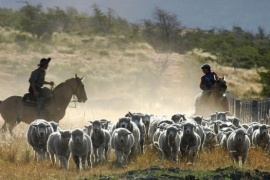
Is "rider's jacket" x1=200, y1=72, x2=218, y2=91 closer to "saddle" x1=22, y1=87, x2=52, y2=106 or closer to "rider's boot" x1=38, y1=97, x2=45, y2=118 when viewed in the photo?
"saddle" x1=22, y1=87, x2=52, y2=106

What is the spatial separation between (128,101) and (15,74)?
16003 millimetres

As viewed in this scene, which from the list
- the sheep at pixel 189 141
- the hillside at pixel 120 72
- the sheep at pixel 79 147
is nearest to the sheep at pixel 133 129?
the sheep at pixel 189 141

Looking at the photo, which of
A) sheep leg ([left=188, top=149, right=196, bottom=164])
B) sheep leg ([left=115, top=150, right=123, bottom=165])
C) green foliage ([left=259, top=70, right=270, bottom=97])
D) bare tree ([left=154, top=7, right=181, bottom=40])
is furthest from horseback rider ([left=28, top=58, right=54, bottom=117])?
bare tree ([left=154, top=7, right=181, bottom=40])

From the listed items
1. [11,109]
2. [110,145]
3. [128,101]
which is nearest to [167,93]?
[128,101]

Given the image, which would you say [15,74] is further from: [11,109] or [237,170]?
[237,170]

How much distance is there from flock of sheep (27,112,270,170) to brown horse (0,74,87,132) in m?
3.77

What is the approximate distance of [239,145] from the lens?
18859 millimetres

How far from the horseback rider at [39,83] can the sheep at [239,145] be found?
24.5 ft

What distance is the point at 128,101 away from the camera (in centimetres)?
5459

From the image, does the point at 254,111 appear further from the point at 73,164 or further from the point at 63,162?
the point at 63,162

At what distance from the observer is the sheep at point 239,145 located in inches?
741

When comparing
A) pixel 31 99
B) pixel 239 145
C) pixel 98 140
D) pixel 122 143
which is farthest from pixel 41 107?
pixel 239 145

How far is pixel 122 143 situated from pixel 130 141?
33 cm

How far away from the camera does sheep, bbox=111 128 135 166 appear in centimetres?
1873
